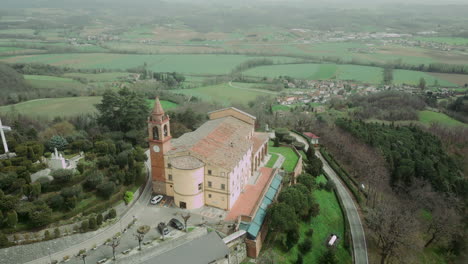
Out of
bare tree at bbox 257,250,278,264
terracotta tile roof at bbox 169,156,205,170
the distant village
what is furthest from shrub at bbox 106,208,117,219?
the distant village

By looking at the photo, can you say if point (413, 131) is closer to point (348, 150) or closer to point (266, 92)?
point (348, 150)

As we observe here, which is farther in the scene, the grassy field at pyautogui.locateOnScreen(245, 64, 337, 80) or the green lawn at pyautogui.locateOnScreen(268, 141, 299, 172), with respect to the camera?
the grassy field at pyautogui.locateOnScreen(245, 64, 337, 80)

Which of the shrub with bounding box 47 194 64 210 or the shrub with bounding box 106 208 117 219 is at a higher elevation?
the shrub with bounding box 47 194 64 210

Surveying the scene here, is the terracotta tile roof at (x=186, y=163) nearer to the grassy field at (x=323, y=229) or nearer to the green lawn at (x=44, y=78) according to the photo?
the grassy field at (x=323, y=229)

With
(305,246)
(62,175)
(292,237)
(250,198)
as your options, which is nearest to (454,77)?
(305,246)

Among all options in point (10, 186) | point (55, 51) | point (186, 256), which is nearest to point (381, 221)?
point (186, 256)

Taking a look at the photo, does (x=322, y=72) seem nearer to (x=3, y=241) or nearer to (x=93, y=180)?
(x=93, y=180)

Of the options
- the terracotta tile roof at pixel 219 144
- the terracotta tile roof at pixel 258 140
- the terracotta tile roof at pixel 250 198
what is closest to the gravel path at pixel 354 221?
the terracotta tile roof at pixel 250 198

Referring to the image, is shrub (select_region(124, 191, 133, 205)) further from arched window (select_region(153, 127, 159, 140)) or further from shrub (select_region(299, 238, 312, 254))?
shrub (select_region(299, 238, 312, 254))
